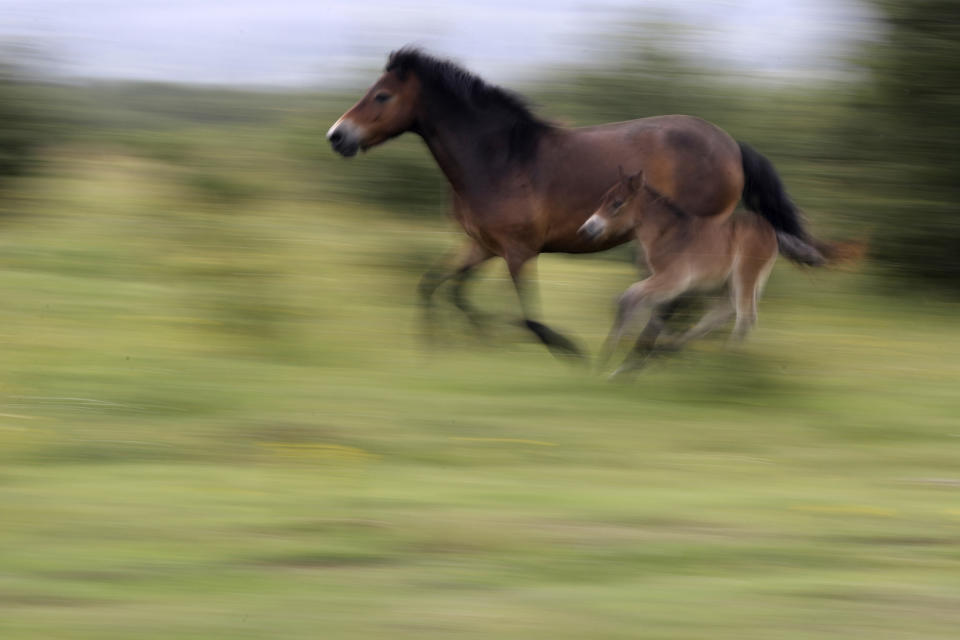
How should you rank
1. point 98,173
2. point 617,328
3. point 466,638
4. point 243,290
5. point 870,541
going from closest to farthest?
point 466,638
point 870,541
point 617,328
point 243,290
point 98,173

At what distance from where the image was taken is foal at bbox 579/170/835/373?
9.24 metres

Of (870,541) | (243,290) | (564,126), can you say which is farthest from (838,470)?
(243,290)

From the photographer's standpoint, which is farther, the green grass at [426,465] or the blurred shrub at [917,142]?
the blurred shrub at [917,142]

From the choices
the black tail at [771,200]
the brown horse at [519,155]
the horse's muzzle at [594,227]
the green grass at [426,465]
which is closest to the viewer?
the green grass at [426,465]

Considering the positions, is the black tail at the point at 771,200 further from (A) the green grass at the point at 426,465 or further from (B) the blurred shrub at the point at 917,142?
(B) the blurred shrub at the point at 917,142

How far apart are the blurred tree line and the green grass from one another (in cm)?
163

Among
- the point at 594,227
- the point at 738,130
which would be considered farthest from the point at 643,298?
the point at 738,130

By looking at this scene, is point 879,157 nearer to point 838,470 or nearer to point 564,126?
point 564,126

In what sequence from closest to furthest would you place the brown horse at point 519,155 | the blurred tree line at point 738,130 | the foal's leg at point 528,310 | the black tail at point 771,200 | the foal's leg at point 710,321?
the foal's leg at point 710,321 → the foal's leg at point 528,310 → the brown horse at point 519,155 → the black tail at point 771,200 → the blurred tree line at point 738,130

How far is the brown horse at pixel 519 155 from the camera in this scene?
9828 mm

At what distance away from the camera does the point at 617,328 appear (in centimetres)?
914

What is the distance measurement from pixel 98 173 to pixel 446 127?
838cm

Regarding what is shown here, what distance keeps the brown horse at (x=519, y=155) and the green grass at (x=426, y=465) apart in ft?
3.07

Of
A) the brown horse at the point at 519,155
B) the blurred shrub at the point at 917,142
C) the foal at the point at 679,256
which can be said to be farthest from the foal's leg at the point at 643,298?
the blurred shrub at the point at 917,142
